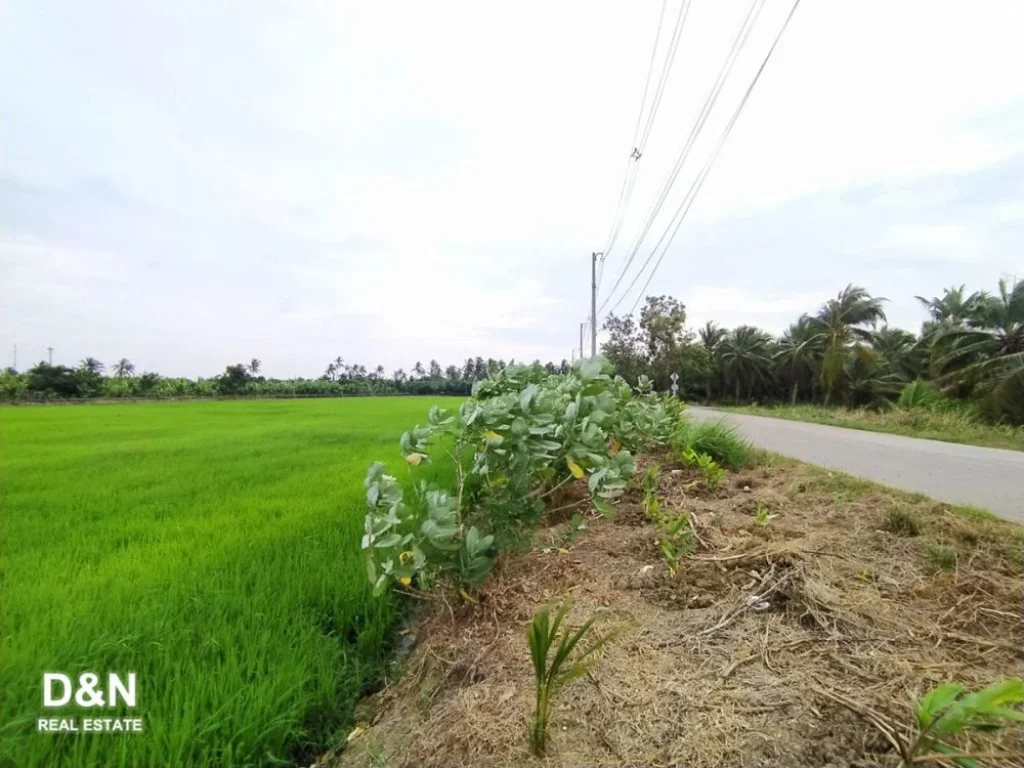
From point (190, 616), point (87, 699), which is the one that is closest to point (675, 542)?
point (190, 616)

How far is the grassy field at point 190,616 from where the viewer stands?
4.51 ft

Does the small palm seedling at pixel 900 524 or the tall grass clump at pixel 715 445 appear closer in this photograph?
the small palm seedling at pixel 900 524

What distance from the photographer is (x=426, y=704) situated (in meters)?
1.55

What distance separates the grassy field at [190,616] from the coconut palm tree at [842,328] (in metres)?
27.1

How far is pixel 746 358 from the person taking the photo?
3253 cm

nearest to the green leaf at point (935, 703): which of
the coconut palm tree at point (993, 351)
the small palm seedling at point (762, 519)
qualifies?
the small palm seedling at point (762, 519)

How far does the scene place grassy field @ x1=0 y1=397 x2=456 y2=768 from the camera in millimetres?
1376

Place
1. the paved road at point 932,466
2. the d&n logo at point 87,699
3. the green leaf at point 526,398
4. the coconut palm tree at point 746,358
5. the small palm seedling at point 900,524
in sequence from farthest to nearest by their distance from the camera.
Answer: the coconut palm tree at point 746,358 → the paved road at point 932,466 → the small palm seedling at point 900,524 → the green leaf at point 526,398 → the d&n logo at point 87,699

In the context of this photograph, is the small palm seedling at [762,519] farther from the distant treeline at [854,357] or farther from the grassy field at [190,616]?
the distant treeline at [854,357]

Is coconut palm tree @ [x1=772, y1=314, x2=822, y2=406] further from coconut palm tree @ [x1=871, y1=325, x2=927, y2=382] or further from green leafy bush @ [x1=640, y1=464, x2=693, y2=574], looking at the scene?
green leafy bush @ [x1=640, y1=464, x2=693, y2=574]

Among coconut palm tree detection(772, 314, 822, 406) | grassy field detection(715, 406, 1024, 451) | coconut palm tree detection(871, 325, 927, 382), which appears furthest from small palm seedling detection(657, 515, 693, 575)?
coconut palm tree detection(772, 314, 822, 406)

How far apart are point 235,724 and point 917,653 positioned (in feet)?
6.74

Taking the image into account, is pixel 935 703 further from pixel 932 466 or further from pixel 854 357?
pixel 854 357

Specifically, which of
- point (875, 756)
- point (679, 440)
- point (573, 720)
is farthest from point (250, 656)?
point (679, 440)
